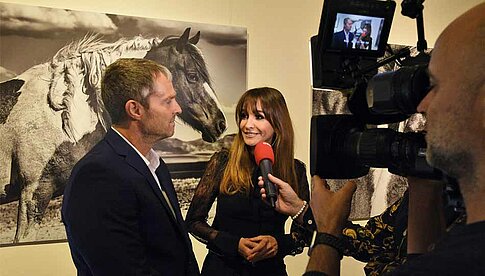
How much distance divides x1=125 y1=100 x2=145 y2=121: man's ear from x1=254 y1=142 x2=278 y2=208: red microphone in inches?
19.7

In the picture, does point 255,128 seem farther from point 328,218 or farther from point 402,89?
point 402,89

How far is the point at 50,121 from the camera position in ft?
9.27

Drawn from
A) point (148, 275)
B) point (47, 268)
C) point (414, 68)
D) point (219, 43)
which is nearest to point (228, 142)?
point (219, 43)

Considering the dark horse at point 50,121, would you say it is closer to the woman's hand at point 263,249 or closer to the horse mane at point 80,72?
the horse mane at point 80,72

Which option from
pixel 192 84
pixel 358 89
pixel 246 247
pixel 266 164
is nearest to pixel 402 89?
pixel 358 89

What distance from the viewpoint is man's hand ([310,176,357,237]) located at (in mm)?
1363

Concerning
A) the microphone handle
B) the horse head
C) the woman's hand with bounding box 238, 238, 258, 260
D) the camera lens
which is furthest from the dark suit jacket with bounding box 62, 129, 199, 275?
the horse head

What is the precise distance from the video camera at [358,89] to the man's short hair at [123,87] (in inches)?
27.8

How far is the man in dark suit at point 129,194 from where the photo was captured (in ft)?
5.83

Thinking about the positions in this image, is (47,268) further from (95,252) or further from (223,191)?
(95,252)

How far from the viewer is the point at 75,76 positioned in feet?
9.46

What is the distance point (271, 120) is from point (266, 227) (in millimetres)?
431

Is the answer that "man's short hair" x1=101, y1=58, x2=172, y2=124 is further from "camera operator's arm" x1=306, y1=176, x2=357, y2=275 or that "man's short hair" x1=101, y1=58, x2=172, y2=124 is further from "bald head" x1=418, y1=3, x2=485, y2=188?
"bald head" x1=418, y1=3, x2=485, y2=188

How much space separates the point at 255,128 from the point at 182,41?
2.43 ft
